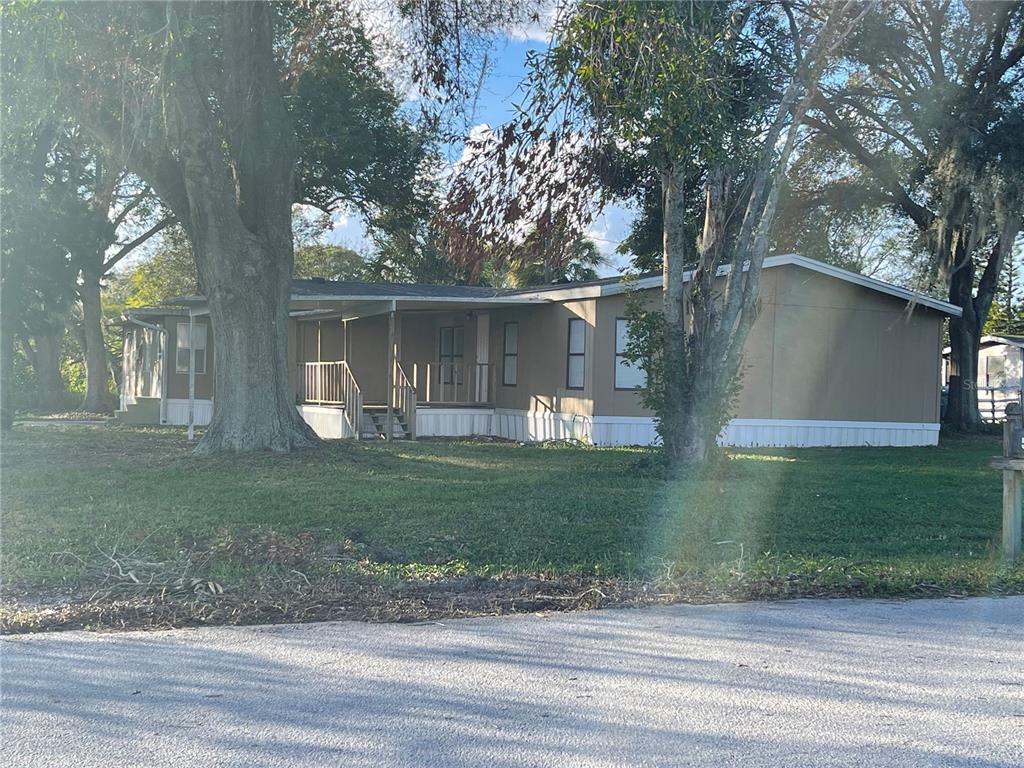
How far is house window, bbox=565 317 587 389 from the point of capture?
20.0 meters

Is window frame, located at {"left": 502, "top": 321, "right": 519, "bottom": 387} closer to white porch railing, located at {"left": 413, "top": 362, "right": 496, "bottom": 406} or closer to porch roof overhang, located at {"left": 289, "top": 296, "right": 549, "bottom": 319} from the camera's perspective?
white porch railing, located at {"left": 413, "top": 362, "right": 496, "bottom": 406}

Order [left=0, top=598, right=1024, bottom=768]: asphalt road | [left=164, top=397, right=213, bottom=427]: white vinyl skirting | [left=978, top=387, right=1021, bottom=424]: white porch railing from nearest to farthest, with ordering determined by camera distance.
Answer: [left=0, top=598, right=1024, bottom=768]: asphalt road < [left=164, top=397, right=213, bottom=427]: white vinyl skirting < [left=978, top=387, right=1021, bottom=424]: white porch railing

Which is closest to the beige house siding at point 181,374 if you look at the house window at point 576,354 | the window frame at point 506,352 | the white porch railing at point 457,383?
the white porch railing at point 457,383

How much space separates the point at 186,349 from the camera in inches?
992

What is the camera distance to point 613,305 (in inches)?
766

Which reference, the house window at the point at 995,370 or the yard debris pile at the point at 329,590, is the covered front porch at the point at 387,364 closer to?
the yard debris pile at the point at 329,590

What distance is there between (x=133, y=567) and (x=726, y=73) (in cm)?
742

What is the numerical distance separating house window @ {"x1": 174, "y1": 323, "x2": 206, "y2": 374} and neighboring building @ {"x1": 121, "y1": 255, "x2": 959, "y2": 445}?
1187 mm

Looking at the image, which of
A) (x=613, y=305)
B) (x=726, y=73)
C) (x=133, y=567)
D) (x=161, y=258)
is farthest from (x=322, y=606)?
(x=161, y=258)

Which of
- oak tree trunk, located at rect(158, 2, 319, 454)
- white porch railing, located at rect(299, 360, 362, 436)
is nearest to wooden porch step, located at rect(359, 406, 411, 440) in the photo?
white porch railing, located at rect(299, 360, 362, 436)

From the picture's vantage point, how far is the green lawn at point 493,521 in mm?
7695

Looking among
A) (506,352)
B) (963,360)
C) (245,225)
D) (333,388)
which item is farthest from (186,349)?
(963,360)

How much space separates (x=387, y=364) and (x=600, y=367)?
214 inches

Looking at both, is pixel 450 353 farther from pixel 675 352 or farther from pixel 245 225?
pixel 675 352
